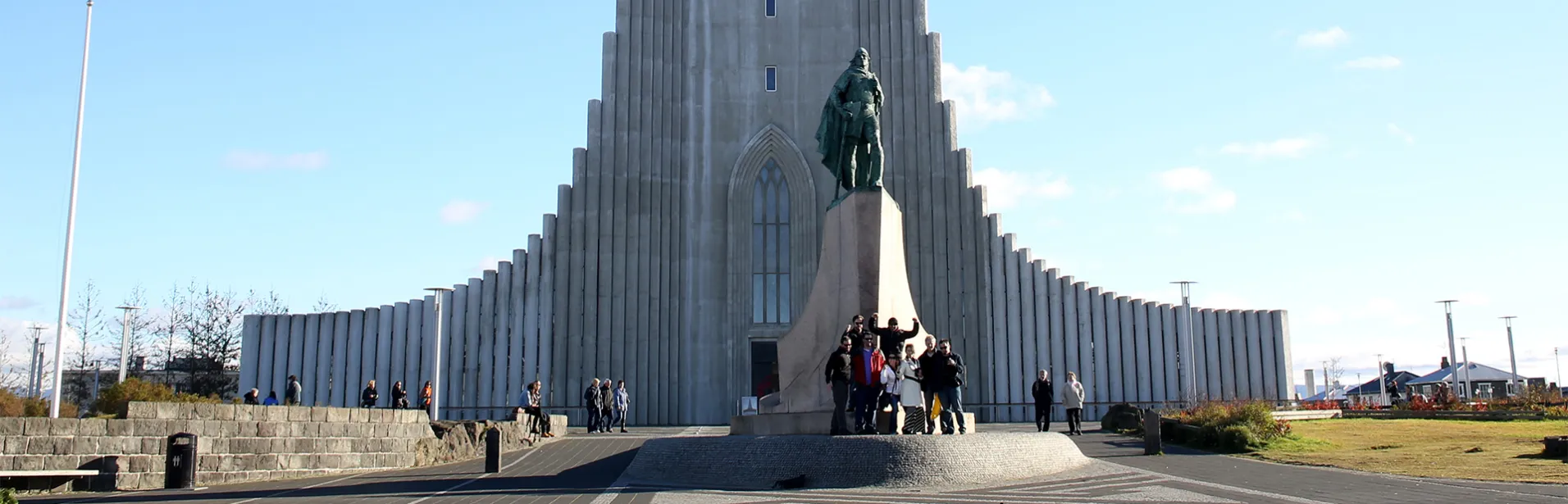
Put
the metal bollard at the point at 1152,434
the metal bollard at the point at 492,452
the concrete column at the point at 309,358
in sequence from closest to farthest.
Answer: the metal bollard at the point at 492,452
the metal bollard at the point at 1152,434
the concrete column at the point at 309,358

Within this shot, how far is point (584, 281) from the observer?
33.6 m

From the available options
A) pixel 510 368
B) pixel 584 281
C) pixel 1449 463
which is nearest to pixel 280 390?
pixel 510 368

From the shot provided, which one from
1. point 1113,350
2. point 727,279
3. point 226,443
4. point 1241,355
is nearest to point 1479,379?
point 1241,355

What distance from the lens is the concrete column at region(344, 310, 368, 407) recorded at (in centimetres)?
3331

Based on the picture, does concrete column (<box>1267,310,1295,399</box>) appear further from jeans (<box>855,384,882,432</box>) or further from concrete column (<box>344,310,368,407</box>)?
concrete column (<box>344,310,368,407</box>)

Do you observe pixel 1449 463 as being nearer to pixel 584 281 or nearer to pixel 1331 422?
pixel 1331 422

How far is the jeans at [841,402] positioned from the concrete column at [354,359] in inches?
906

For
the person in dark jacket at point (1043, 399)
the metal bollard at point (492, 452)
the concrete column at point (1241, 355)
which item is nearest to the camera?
the metal bollard at point (492, 452)

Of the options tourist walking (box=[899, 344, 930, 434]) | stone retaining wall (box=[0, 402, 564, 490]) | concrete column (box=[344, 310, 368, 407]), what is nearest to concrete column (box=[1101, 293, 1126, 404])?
stone retaining wall (box=[0, 402, 564, 490])

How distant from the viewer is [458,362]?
33062mm

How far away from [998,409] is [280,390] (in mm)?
19726

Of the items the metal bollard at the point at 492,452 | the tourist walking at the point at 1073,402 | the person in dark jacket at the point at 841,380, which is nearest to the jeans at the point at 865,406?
the person in dark jacket at the point at 841,380

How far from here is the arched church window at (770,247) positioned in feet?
113

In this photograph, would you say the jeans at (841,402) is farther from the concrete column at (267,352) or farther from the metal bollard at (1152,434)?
the concrete column at (267,352)
